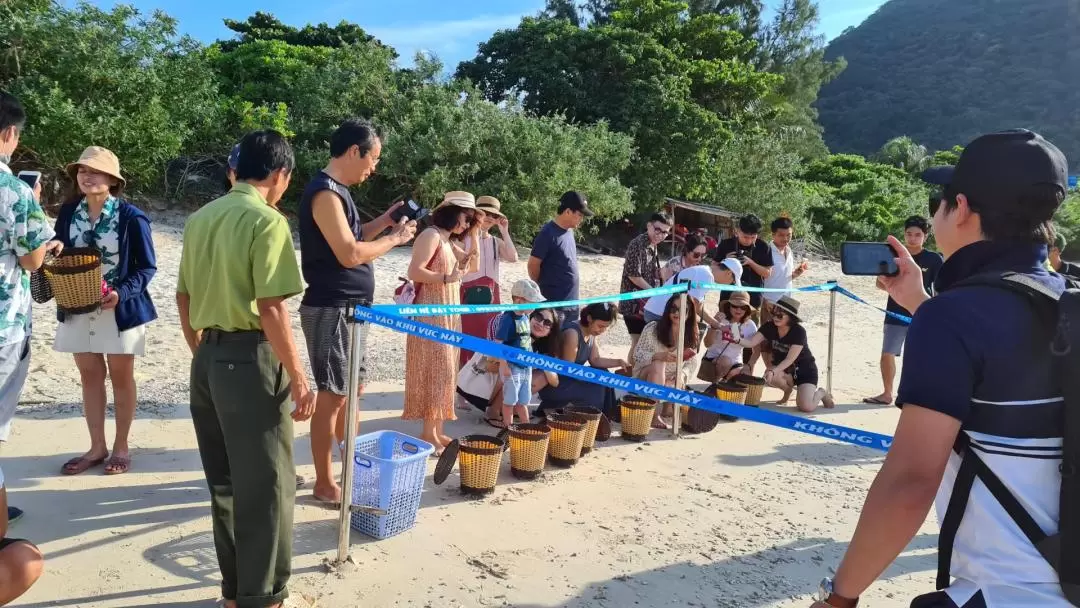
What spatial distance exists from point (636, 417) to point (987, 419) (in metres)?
4.21

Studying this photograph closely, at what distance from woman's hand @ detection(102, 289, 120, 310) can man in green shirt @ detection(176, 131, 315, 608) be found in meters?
1.49

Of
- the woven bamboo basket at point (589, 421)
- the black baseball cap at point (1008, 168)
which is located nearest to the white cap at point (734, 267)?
the woven bamboo basket at point (589, 421)

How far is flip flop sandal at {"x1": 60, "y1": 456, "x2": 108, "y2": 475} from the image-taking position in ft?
13.8

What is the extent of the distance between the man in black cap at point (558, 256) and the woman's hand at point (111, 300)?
116 inches

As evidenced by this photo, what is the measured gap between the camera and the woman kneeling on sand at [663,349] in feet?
20.1

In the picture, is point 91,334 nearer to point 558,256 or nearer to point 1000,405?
point 558,256

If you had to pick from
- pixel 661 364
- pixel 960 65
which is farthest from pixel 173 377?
pixel 960 65

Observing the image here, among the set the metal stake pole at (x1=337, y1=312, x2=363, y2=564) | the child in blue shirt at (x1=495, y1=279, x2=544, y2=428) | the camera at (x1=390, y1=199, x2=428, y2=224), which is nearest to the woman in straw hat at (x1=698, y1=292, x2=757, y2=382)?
the child in blue shirt at (x1=495, y1=279, x2=544, y2=428)

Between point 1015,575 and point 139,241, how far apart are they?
435cm

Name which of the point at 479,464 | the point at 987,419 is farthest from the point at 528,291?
the point at 987,419

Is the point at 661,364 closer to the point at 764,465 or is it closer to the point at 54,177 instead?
the point at 764,465

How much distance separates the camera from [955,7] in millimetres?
106750

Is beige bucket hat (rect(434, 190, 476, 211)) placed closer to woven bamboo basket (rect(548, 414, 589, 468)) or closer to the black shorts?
woven bamboo basket (rect(548, 414, 589, 468))

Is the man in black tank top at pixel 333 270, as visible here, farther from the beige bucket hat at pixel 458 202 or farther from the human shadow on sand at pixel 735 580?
the human shadow on sand at pixel 735 580
